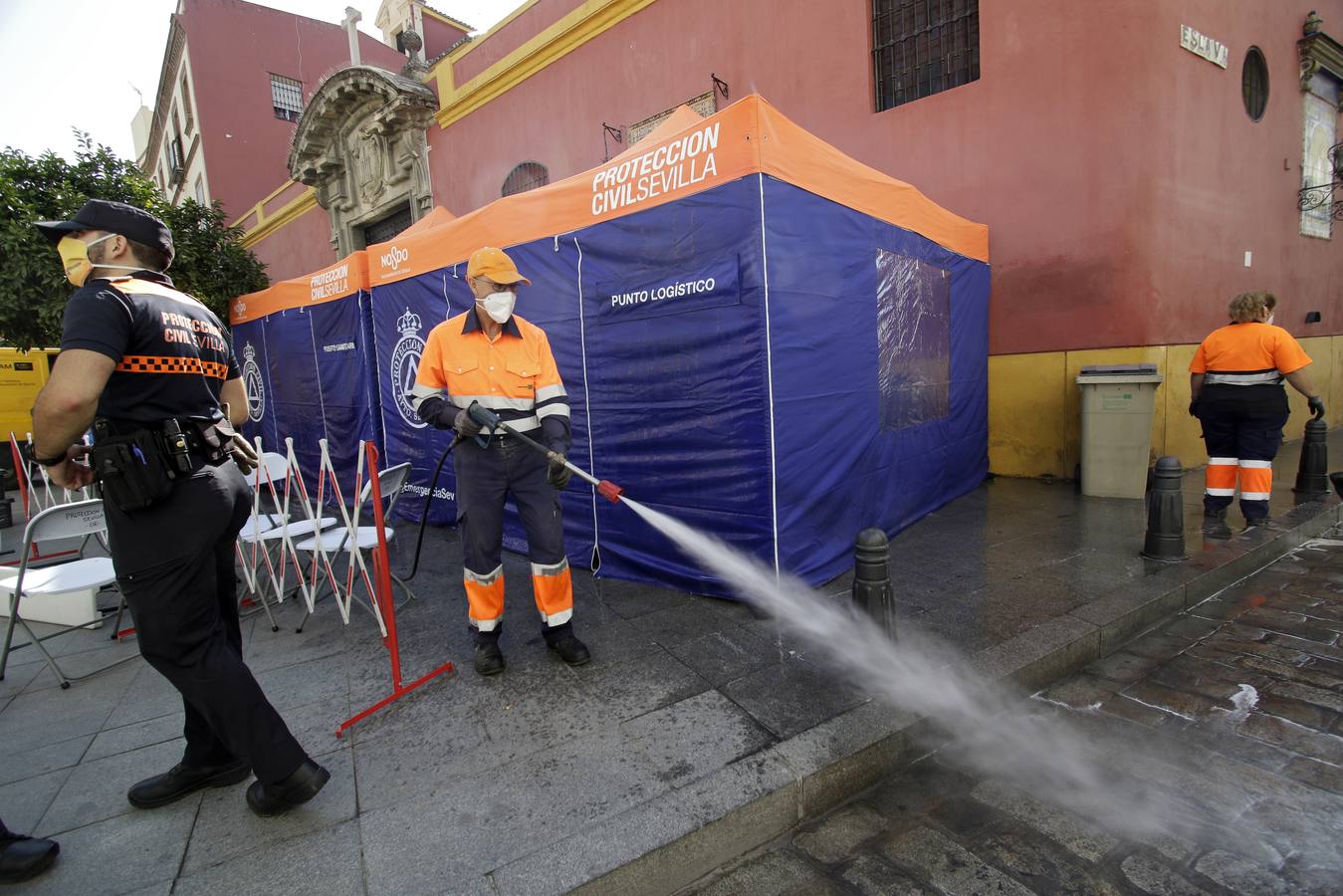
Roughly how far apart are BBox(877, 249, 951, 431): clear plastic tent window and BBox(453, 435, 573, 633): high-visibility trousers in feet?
9.28

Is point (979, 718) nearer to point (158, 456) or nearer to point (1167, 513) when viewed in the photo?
point (1167, 513)

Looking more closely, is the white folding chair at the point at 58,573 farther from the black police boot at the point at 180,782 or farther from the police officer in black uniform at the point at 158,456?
the police officer in black uniform at the point at 158,456

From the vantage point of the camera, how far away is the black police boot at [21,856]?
2066 mm

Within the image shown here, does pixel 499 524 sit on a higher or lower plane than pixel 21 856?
higher

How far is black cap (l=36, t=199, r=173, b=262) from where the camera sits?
7.15 feet

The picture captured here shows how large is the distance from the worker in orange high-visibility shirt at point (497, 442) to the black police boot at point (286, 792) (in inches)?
41.9

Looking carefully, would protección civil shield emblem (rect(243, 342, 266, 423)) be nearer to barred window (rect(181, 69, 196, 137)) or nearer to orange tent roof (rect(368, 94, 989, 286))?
orange tent roof (rect(368, 94, 989, 286))

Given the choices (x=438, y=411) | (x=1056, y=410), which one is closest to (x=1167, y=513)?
(x=1056, y=410)

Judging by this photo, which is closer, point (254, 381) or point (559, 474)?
point (559, 474)

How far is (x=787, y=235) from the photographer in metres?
3.92

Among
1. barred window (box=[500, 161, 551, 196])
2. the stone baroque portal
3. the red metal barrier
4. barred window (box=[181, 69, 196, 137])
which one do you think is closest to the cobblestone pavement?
the red metal barrier

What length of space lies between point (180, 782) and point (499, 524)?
5.26ft

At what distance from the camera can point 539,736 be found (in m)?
2.79

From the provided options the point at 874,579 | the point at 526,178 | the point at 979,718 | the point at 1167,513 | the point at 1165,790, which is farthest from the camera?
the point at 526,178
